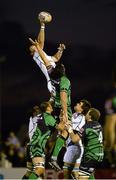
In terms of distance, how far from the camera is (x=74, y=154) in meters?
13.7

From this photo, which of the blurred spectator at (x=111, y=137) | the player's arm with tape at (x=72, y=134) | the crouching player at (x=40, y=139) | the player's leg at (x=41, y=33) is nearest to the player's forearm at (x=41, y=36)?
the player's leg at (x=41, y=33)

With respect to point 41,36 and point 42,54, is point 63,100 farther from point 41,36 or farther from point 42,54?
point 41,36

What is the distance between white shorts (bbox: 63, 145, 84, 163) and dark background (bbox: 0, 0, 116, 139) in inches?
230

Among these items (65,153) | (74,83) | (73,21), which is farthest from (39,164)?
(74,83)

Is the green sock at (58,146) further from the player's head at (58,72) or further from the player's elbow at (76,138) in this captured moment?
the player's head at (58,72)

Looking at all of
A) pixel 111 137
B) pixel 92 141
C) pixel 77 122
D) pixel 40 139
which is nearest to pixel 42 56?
pixel 77 122

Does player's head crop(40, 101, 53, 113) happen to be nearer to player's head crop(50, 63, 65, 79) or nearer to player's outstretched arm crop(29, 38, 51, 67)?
player's head crop(50, 63, 65, 79)

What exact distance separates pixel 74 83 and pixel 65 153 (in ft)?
27.6

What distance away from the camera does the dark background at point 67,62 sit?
20234 millimetres

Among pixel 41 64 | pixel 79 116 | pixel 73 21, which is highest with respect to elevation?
pixel 73 21

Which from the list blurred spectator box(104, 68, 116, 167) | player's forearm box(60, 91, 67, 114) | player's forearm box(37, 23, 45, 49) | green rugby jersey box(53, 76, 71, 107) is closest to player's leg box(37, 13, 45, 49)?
player's forearm box(37, 23, 45, 49)

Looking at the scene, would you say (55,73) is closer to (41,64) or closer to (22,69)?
(41,64)

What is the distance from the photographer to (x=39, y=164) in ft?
44.7

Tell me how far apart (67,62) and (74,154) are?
8.38 meters
